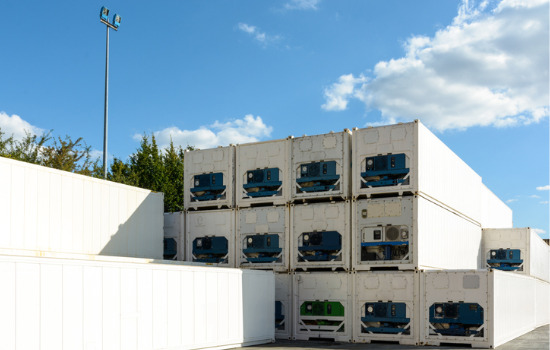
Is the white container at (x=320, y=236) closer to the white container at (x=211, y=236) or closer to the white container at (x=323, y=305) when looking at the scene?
the white container at (x=323, y=305)

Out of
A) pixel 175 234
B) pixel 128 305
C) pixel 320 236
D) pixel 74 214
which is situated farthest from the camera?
pixel 175 234

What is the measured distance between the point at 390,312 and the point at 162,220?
7120 millimetres

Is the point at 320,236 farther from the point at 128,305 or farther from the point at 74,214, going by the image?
the point at 74,214

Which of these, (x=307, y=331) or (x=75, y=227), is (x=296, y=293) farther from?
(x=75, y=227)

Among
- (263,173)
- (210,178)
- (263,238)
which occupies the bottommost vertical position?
(263,238)

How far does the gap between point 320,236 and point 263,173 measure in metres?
2.49

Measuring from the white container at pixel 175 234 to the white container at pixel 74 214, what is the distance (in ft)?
2.69

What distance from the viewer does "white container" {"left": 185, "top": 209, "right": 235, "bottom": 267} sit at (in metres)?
Answer: 17.8

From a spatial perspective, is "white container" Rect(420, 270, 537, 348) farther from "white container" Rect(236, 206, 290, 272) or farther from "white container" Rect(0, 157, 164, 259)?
"white container" Rect(0, 157, 164, 259)

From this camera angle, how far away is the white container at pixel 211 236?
58.3 ft

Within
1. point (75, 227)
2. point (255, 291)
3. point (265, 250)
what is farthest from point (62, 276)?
point (265, 250)

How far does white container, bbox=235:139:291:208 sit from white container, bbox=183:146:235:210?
0.90 ft

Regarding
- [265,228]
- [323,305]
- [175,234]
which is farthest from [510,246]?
[175,234]

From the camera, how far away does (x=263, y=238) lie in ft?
56.7
